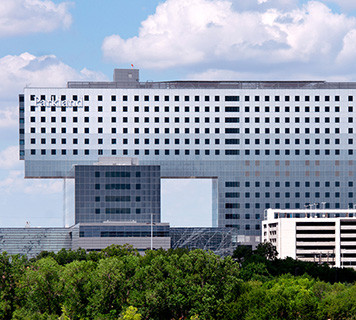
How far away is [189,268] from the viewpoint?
124188 millimetres

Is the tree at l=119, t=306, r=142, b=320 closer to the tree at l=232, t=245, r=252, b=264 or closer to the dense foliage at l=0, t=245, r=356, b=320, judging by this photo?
the dense foliage at l=0, t=245, r=356, b=320

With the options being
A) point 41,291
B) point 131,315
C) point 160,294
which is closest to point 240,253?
point 160,294

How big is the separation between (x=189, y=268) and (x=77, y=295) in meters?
16.8

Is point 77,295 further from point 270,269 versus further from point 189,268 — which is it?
point 270,269

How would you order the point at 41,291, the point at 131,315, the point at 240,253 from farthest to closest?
the point at 240,253
the point at 41,291
the point at 131,315

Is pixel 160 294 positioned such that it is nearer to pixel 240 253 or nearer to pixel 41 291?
pixel 41 291

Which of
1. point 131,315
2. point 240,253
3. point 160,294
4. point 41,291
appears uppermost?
point 240,253

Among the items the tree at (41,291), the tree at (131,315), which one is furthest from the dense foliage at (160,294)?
the tree at (131,315)

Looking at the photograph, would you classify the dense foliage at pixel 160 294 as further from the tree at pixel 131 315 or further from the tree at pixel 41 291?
the tree at pixel 131 315

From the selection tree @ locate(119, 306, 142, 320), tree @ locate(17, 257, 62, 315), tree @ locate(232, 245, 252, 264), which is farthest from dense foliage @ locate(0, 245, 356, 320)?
tree @ locate(232, 245, 252, 264)

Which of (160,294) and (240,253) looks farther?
(240,253)

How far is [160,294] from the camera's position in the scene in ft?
390

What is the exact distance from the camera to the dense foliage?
115 m

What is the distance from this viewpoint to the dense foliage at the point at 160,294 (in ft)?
379
